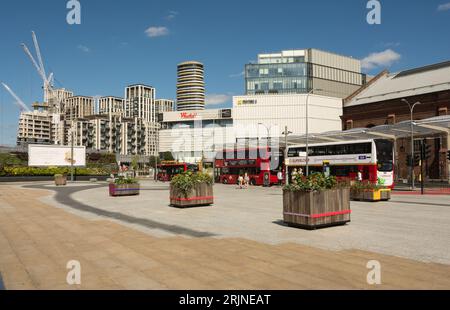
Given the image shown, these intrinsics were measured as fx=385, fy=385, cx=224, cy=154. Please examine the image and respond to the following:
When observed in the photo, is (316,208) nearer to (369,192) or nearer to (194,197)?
(194,197)

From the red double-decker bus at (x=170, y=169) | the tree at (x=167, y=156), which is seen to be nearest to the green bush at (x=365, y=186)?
the red double-decker bus at (x=170, y=169)

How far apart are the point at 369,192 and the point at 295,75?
124 metres

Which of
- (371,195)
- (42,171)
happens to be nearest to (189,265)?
(371,195)

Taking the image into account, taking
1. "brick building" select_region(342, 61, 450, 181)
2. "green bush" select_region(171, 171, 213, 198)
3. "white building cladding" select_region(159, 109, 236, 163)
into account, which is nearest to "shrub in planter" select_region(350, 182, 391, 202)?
"green bush" select_region(171, 171, 213, 198)

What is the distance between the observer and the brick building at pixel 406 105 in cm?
Result: 5047

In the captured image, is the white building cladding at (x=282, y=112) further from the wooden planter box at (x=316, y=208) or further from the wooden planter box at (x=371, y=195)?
the wooden planter box at (x=316, y=208)

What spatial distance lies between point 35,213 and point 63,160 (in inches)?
2050

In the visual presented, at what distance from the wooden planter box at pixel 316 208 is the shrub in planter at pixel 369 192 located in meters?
9.87

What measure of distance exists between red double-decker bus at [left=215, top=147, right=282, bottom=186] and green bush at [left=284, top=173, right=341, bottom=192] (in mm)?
30606

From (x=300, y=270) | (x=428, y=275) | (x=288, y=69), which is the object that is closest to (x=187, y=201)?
(x=300, y=270)

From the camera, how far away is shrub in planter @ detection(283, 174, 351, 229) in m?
11.8

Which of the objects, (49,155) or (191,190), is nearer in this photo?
(191,190)

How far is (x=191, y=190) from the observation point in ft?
59.7

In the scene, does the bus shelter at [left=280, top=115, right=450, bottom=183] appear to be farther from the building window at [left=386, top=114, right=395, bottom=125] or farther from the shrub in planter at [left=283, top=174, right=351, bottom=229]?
the shrub in planter at [left=283, top=174, right=351, bottom=229]
